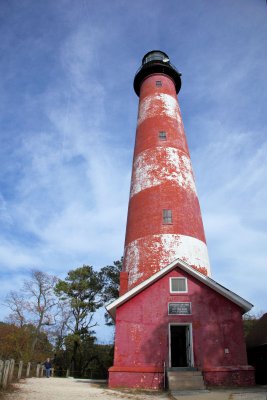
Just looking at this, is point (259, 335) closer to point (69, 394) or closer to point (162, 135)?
point (69, 394)

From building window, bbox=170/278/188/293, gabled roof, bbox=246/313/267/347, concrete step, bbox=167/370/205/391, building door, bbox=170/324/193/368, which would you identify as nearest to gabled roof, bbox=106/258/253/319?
building window, bbox=170/278/188/293

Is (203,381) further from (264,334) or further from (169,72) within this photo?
(169,72)

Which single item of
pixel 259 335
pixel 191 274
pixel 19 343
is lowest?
pixel 19 343

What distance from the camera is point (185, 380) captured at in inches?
467

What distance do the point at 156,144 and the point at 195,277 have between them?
325 inches

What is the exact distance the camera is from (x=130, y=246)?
16.7 m

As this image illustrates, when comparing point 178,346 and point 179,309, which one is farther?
point 178,346

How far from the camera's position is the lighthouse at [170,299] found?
41.4ft

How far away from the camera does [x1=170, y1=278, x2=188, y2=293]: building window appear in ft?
45.9

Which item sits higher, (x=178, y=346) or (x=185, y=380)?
(x=178, y=346)

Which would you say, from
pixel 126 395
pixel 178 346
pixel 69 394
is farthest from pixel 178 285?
pixel 69 394

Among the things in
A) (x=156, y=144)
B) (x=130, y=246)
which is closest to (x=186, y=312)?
(x=130, y=246)

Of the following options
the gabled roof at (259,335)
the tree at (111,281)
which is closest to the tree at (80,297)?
the tree at (111,281)

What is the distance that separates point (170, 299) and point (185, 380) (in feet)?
10.1
